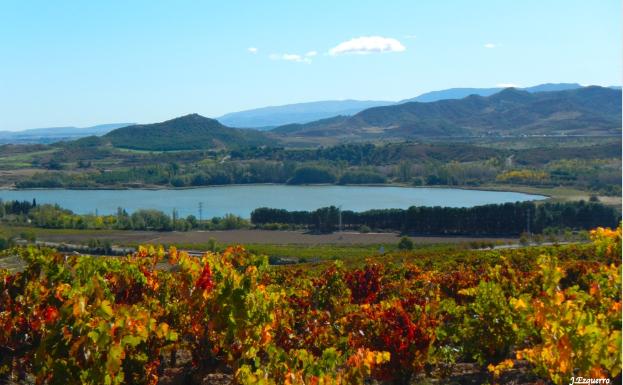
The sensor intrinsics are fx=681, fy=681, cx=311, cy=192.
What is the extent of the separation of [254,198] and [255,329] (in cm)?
7629

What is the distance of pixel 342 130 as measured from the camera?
634 feet

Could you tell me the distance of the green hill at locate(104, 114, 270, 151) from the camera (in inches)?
5630

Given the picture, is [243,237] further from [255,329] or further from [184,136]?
[184,136]

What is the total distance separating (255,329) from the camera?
566cm

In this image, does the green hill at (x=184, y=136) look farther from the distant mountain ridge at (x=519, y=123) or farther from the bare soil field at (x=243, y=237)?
the bare soil field at (x=243, y=237)

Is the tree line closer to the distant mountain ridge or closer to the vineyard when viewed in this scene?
the vineyard

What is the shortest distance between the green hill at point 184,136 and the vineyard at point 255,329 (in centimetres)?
13490

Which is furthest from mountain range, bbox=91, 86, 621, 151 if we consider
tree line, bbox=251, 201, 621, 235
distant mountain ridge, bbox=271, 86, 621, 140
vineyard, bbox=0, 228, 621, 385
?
vineyard, bbox=0, 228, 621, 385

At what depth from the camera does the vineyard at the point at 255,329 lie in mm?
4367

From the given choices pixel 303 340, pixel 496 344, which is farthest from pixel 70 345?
pixel 496 344

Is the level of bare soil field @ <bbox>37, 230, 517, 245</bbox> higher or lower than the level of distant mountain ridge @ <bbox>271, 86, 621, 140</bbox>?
lower

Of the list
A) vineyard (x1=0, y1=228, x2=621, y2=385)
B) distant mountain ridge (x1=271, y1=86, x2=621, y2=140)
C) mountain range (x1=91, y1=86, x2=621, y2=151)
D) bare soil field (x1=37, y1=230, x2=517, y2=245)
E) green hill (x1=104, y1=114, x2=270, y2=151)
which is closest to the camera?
vineyard (x1=0, y1=228, x2=621, y2=385)

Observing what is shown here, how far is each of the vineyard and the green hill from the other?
135 m

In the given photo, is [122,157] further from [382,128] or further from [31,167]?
[382,128]
